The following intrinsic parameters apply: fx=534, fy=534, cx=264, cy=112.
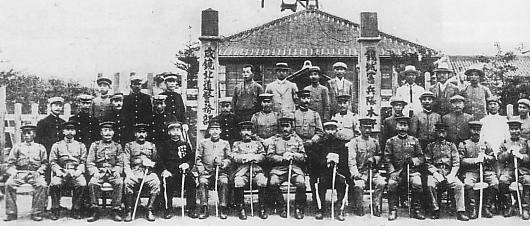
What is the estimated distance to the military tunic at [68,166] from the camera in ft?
16.1

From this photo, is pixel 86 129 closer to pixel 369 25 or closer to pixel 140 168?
pixel 140 168

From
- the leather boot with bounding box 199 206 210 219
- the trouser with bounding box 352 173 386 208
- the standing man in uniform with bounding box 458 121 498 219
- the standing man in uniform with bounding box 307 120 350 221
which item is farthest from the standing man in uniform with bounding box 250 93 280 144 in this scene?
the standing man in uniform with bounding box 458 121 498 219

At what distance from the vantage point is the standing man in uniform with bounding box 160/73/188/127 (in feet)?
17.7

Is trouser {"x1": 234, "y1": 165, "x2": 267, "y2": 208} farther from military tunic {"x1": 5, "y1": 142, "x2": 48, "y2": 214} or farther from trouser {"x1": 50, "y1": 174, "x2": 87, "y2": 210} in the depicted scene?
military tunic {"x1": 5, "y1": 142, "x2": 48, "y2": 214}

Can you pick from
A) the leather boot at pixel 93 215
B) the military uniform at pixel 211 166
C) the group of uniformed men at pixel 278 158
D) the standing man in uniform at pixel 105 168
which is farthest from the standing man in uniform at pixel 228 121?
the leather boot at pixel 93 215

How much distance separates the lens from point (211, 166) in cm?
507

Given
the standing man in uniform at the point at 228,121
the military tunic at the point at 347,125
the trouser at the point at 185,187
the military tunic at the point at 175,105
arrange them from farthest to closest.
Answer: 1. the military tunic at the point at 175,105
2. the standing man in uniform at the point at 228,121
3. the military tunic at the point at 347,125
4. the trouser at the point at 185,187

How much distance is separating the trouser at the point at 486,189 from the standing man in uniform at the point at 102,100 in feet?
11.6

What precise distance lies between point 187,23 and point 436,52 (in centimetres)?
285

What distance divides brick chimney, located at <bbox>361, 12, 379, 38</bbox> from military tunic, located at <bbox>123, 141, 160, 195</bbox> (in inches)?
97.1

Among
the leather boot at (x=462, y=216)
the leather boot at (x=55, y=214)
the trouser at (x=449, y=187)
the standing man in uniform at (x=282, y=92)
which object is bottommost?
the leather boot at (x=462, y=216)

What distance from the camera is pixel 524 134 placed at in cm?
520

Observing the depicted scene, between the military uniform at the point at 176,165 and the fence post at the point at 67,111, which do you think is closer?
the military uniform at the point at 176,165

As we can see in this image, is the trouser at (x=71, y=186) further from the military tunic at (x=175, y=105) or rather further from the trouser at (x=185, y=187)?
the military tunic at (x=175, y=105)
